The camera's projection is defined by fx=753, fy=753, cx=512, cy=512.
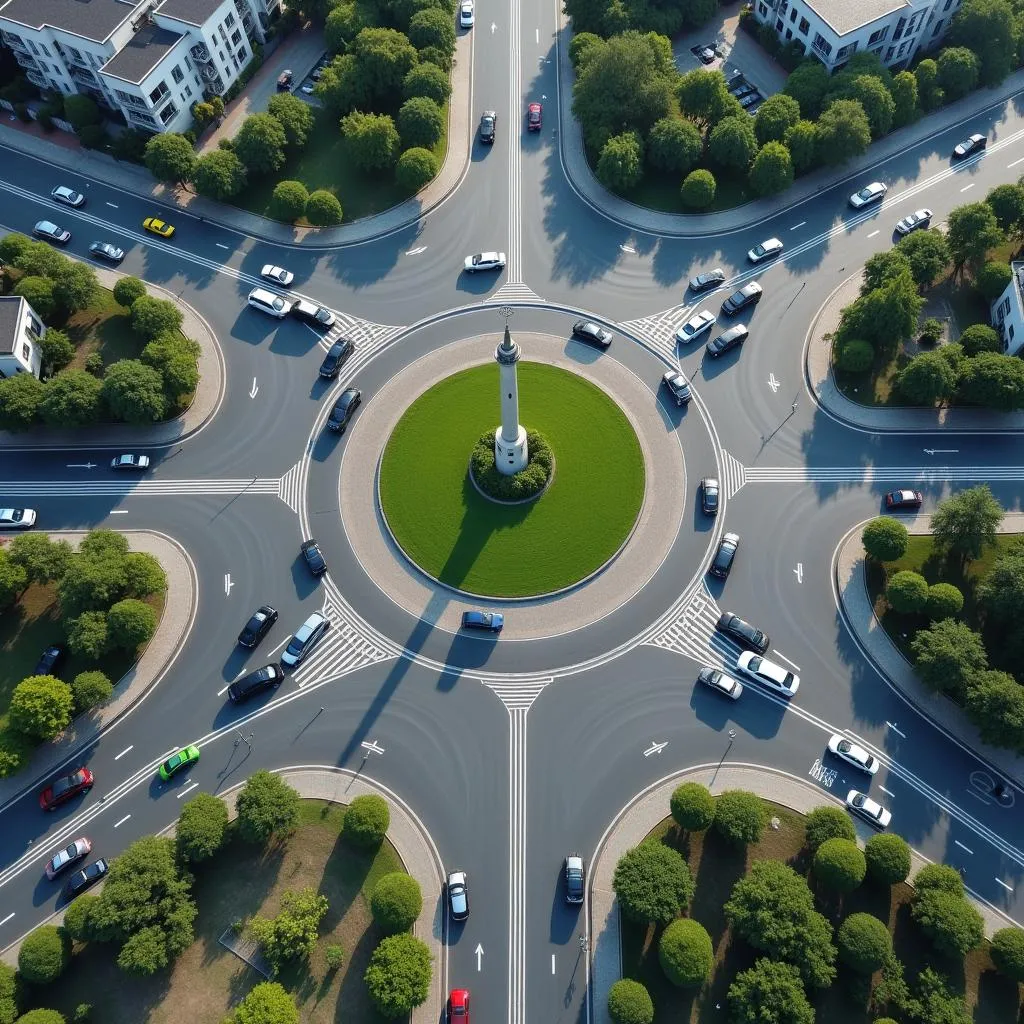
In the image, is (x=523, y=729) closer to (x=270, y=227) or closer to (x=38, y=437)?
(x=38, y=437)

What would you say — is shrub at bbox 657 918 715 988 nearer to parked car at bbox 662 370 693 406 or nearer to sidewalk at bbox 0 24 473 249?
parked car at bbox 662 370 693 406

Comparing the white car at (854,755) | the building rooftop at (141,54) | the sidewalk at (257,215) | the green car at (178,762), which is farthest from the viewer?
the sidewalk at (257,215)

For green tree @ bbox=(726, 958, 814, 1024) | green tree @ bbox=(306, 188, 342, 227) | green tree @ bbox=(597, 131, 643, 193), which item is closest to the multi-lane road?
green tree @ bbox=(306, 188, 342, 227)

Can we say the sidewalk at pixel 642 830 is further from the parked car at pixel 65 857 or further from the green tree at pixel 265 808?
the parked car at pixel 65 857

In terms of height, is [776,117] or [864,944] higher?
[776,117]

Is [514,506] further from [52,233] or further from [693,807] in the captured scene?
[52,233]

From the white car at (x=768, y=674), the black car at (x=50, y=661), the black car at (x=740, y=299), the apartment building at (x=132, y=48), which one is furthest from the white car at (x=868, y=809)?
the apartment building at (x=132, y=48)

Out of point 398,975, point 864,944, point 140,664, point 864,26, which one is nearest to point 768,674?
point 864,944
